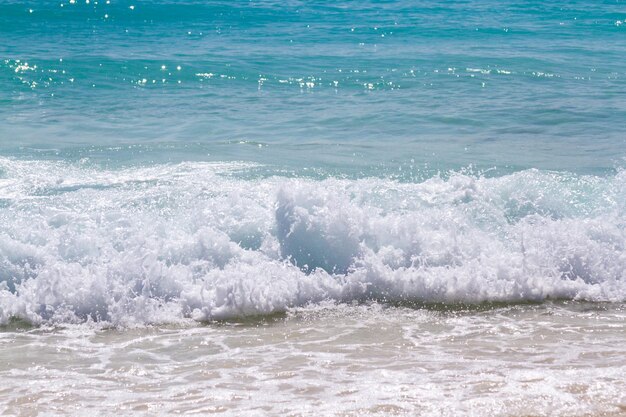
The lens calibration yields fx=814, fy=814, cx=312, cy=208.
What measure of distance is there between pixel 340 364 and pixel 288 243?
255 cm

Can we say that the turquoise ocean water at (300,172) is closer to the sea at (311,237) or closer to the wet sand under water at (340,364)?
the sea at (311,237)

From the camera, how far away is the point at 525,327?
6246 millimetres

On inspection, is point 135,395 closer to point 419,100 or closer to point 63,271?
point 63,271

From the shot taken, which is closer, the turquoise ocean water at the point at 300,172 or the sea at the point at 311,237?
the sea at the point at 311,237

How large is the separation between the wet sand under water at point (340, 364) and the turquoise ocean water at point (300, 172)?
0.39 m

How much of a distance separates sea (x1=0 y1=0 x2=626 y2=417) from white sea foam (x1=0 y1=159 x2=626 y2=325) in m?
0.03

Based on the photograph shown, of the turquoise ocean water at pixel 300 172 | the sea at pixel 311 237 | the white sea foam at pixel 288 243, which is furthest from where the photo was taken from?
the turquoise ocean water at pixel 300 172

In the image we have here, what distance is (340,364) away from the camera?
5434 millimetres

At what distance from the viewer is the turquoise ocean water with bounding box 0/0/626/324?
7.09 m

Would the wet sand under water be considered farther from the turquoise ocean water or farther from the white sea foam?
the turquoise ocean water

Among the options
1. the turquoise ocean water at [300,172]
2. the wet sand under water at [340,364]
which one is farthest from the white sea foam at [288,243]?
the wet sand under water at [340,364]

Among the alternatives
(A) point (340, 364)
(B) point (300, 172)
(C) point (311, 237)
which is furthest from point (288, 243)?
(A) point (340, 364)

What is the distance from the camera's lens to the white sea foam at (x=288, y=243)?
6.83m

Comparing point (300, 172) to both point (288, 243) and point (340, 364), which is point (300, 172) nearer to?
point (288, 243)
